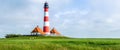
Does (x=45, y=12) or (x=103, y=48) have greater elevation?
(x=45, y=12)

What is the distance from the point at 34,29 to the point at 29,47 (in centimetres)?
5072

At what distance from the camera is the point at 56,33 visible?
81.9 meters

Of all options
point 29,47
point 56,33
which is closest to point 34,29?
point 56,33

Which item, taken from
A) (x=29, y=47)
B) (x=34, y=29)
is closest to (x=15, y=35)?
(x=34, y=29)

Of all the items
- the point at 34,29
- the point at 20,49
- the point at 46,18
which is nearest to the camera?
the point at 20,49

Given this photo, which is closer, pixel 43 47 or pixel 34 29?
pixel 43 47

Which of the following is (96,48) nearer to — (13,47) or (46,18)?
(13,47)

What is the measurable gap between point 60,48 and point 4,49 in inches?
187

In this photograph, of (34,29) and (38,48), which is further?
(34,29)

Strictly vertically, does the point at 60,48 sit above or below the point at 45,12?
below

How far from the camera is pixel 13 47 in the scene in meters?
32.1

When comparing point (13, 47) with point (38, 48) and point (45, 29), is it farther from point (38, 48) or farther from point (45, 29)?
point (45, 29)

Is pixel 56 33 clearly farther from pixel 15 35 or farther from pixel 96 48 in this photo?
pixel 96 48

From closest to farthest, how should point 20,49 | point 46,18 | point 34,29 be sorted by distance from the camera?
point 20,49, point 46,18, point 34,29
